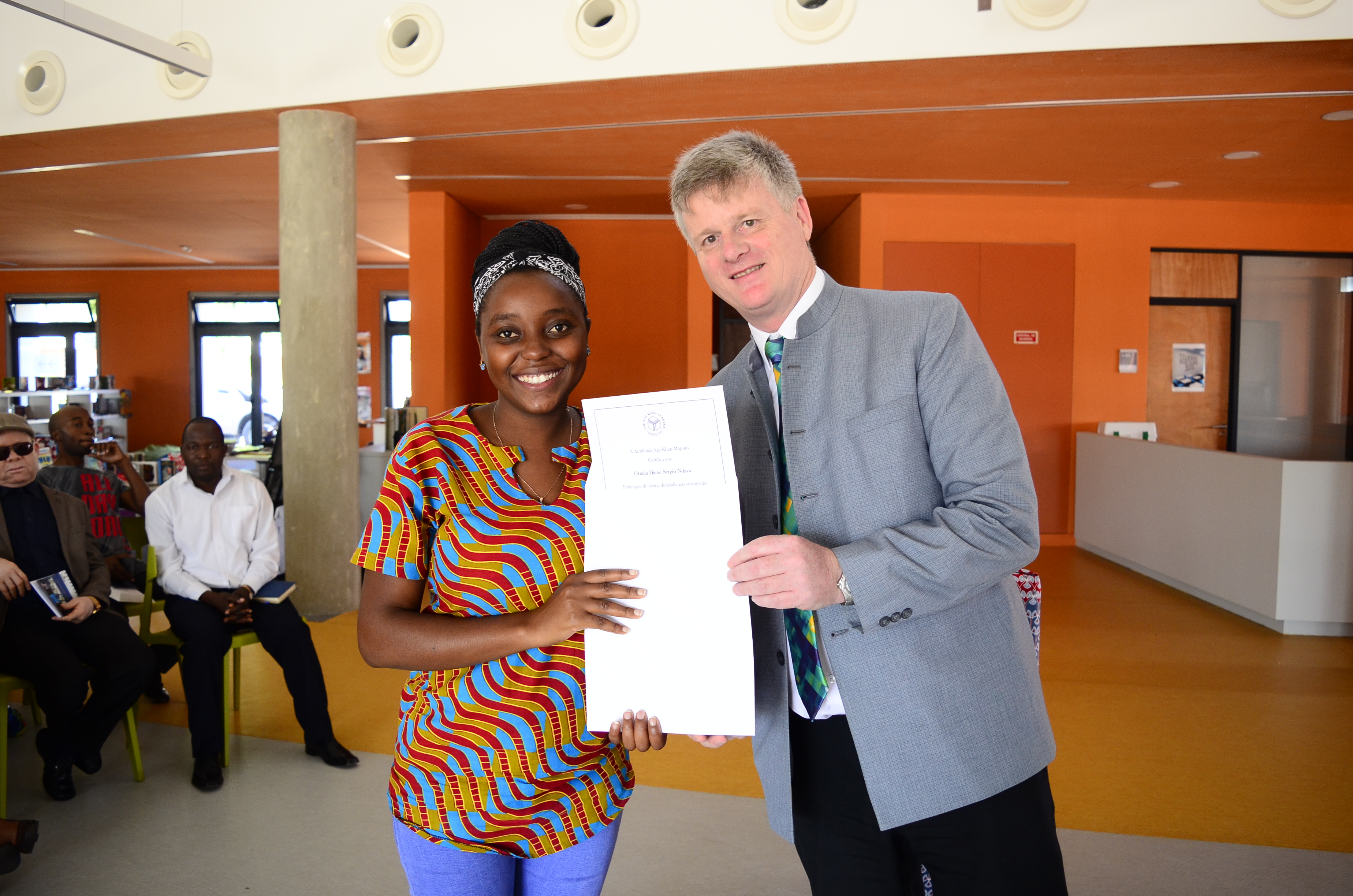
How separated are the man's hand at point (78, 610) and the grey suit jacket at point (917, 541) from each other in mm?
3137

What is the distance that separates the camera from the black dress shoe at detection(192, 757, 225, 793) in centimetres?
327

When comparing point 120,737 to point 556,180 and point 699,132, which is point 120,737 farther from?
point 556,180

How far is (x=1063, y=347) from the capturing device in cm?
838

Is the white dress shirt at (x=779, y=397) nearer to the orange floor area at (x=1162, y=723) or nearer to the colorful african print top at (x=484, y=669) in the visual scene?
the colorful african print top at (x=484, y=669)

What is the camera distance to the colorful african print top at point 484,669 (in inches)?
47.1

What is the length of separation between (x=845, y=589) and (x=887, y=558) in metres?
0.07

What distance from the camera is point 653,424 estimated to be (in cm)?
108

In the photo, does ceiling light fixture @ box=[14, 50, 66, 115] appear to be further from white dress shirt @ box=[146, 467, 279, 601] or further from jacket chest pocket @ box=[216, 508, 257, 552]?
jacket chest pocket @ box=[216, 508, 257, 552]

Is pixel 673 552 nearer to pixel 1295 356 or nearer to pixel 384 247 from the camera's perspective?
pixel 1295 356

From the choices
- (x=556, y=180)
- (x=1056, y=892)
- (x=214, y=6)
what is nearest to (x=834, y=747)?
(x=1056, y=892)

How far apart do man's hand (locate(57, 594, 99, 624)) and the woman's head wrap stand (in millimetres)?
2918

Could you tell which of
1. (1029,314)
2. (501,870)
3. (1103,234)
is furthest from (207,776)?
(1103,234)

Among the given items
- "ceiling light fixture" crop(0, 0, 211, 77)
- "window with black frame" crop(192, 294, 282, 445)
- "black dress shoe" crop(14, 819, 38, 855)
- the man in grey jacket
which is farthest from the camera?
"window with black frame" crop(192, 294, 282, 445)

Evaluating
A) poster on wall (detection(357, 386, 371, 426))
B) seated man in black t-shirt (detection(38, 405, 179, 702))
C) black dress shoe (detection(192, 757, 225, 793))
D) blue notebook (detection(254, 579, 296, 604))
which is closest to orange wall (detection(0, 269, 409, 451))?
poster on wall (detection(357, 386, 371, 426))
